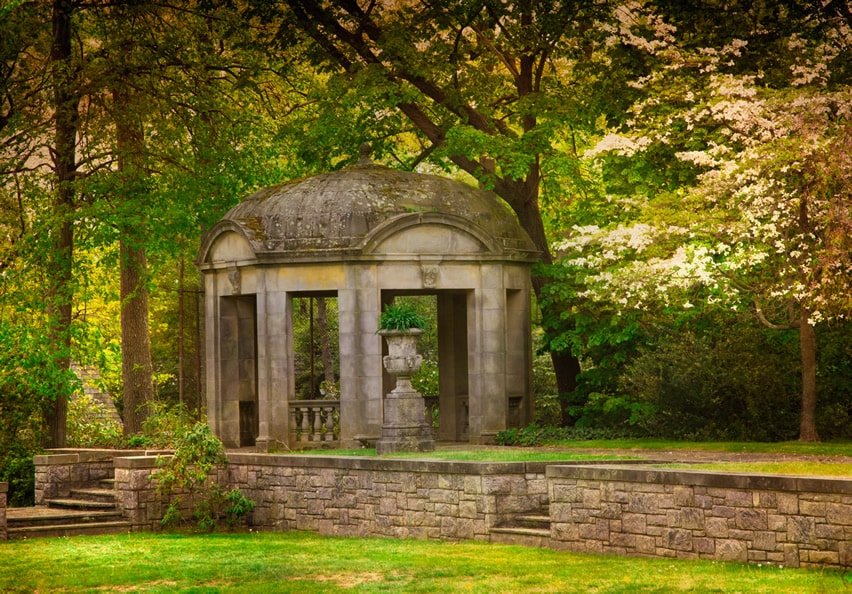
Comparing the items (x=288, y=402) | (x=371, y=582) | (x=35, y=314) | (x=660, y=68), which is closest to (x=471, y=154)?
(x=660, y=68)

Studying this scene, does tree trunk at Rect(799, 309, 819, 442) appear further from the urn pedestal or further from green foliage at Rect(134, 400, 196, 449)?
green foliage at Rect(134, 400, 196, 449)

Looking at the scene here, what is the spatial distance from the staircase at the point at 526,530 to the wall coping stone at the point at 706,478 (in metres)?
0.75

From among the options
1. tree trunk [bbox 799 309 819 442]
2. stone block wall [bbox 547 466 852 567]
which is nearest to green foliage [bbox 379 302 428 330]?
stone block wall [bbox 547 466 852 567]

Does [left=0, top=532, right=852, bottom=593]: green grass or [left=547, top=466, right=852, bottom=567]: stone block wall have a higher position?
[left=547, top=466, right=852, bottom=567]: stone block wall

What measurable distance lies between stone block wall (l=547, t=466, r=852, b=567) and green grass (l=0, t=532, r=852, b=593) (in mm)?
282

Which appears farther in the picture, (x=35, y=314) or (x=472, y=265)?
(x=35, y=314)

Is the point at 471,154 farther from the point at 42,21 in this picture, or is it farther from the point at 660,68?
the point at 42,21

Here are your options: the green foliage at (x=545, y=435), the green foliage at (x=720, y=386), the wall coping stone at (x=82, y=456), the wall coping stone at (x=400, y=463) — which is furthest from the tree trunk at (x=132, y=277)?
the green foliage at (x=720, y=386)

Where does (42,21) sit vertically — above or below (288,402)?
above

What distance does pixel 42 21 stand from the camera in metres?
25.3

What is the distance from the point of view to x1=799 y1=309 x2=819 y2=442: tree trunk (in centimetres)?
1997

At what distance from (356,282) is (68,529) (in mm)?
6380

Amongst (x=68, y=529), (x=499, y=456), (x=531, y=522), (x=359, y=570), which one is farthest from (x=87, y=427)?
(x=359, y=570)

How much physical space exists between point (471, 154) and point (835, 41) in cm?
652
